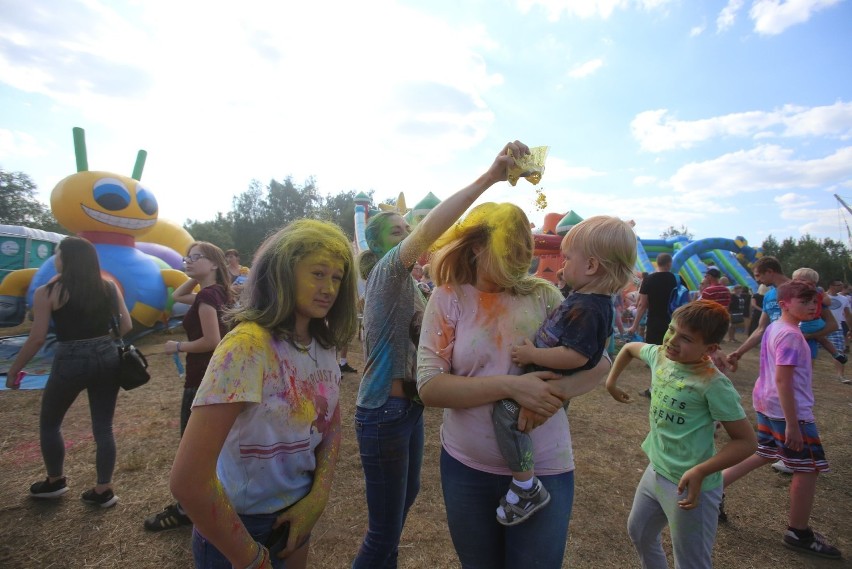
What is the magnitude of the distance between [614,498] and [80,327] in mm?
4529

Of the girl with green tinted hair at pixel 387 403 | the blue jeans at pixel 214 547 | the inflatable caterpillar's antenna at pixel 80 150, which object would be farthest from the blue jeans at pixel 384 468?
the inflatable caterpillar's antenna at pixel 80 150

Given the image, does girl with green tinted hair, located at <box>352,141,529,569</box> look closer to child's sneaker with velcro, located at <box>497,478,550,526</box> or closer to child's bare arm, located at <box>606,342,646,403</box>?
child's sneaker with velcro, located at <box>497,478,550,526</box>

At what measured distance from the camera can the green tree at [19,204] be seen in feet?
101

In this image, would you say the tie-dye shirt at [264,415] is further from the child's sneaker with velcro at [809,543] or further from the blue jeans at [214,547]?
the child's sneaker with velcro at [809,543]

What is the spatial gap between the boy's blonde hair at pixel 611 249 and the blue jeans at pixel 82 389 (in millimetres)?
3529

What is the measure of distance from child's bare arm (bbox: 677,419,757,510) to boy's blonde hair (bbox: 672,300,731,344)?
15.3 inches

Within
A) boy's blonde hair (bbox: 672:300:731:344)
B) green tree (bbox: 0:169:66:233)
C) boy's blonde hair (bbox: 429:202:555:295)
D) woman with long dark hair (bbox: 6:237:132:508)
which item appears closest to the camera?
boy's blonde hair (bbox: 429:202:555:295)

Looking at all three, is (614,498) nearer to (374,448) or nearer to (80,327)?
(374,448)

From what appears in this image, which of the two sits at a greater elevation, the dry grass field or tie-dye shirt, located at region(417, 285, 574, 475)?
tie-dye shirt, located at region(417, 285, 574, 475)

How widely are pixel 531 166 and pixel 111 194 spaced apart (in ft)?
33.6

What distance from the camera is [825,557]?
2.91 meters

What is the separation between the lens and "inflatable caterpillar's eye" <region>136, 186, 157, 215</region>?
9195 mm

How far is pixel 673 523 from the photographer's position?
76.2 inches

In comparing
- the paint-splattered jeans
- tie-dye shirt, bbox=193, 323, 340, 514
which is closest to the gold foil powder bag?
tie-dye shirt, bbox=193, 323, 340, 514
